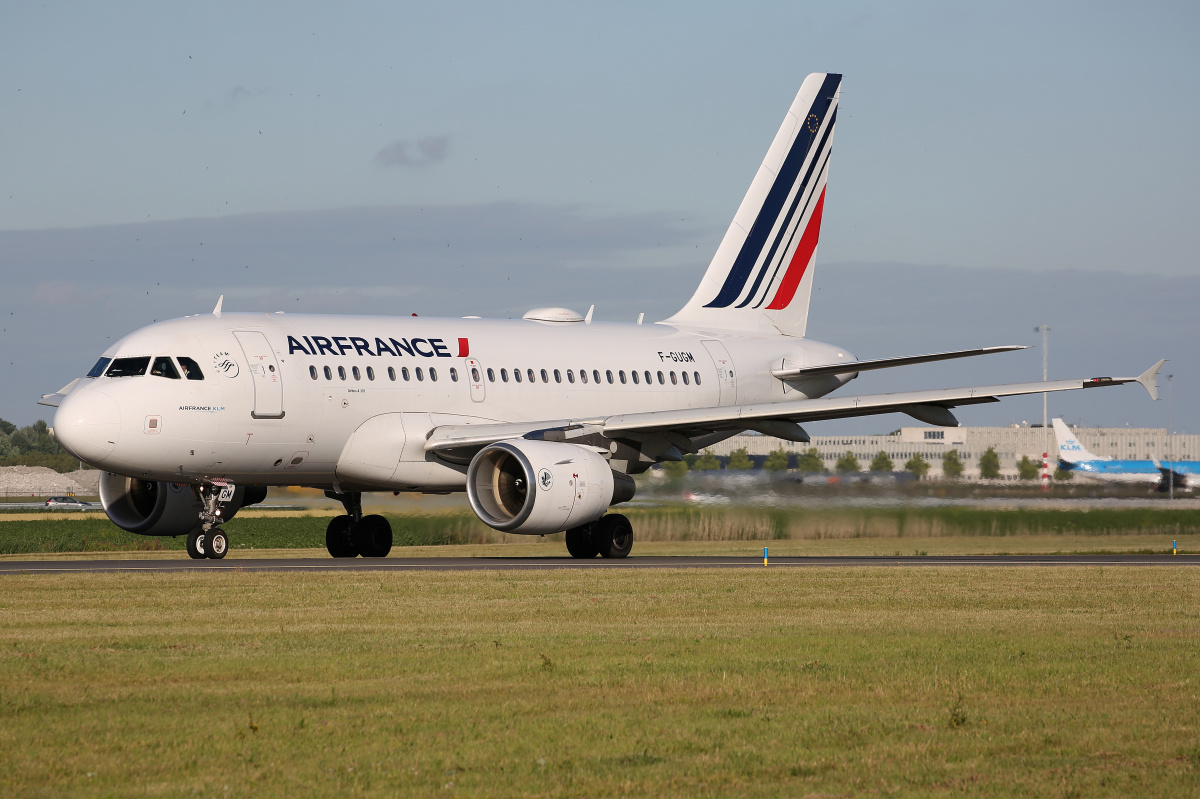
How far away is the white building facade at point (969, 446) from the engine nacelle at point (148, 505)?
12.3m

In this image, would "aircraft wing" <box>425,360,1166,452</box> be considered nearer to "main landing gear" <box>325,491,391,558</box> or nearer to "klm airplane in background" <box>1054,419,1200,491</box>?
"main landing gear" <box>325,491,391,558</box>

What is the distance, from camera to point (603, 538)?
29219mm

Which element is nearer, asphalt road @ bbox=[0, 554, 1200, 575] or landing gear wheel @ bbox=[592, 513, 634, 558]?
asphalt road @ bbox=[0, 554, 1200, 575]

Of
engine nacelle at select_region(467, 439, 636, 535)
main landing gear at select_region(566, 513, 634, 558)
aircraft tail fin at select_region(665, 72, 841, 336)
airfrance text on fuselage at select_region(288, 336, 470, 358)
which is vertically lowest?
main landing gear at select_region(566, 513, 634, 558)

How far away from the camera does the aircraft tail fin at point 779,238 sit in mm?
37438

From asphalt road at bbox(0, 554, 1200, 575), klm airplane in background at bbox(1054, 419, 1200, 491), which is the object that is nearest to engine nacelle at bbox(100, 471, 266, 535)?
asphalt road at bbox(0, 554, 1200, 575)

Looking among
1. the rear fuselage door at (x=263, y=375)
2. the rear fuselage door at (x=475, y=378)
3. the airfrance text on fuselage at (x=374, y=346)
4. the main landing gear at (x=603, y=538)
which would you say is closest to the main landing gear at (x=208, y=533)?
the rear fuselage door at (x=263, y=375)

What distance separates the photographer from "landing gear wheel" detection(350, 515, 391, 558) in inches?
1242

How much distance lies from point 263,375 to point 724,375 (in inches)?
461

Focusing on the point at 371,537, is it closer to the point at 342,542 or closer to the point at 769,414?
the point at 342,542

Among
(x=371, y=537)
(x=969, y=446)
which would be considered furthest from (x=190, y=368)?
A: (x=969, y=446)

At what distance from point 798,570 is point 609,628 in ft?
29.9

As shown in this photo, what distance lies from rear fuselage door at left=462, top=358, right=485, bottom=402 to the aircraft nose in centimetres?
709

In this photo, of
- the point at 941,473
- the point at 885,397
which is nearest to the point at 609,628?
the point at 885,397
